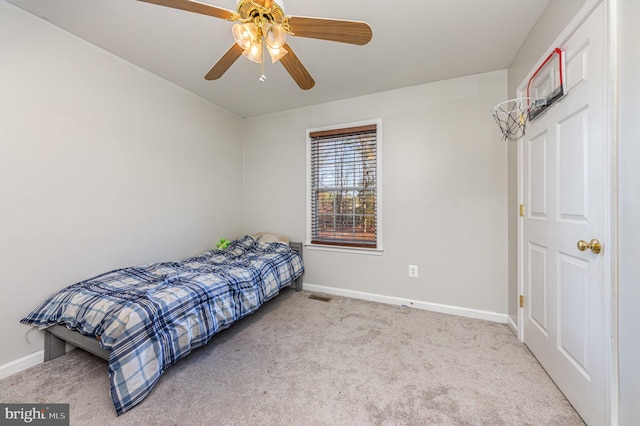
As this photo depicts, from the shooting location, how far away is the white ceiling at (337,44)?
1.65 m

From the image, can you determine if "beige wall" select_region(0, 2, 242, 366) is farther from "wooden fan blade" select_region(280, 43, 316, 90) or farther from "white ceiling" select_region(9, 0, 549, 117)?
"wooden fan blade" select_region(280, 43, 316, 90)

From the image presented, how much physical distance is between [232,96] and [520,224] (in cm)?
328

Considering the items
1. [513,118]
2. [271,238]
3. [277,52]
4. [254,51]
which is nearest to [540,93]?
[513,118]

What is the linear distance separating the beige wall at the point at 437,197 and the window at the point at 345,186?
0.43 feet

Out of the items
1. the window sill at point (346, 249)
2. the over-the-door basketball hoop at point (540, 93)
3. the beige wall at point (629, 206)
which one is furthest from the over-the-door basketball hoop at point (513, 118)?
the window sill at point (346, 249)

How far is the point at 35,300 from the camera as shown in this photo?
1747 millimetres

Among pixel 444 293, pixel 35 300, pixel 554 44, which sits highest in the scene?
pixel 554 44

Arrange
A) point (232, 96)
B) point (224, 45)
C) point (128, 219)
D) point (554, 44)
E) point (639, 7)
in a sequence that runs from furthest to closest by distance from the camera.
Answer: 1. point (232, 96)
2. point (128, 219)
3. point (224, 45)
4. point (554, 44)
5. point (639, 7)

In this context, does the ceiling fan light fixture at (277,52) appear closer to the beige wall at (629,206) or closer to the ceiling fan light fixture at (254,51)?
the ceiling fan light fixture at (254,51)

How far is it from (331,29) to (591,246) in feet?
5.56

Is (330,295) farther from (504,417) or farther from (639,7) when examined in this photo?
(639,7)

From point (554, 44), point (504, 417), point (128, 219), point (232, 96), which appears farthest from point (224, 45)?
point (504, 417)

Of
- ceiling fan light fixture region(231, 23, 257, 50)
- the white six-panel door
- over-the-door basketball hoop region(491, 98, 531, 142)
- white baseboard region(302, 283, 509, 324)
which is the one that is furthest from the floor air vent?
ceiling fan light fixture region(231, 23, 257, 50)

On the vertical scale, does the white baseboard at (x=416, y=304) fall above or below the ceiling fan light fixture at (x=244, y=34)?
below
